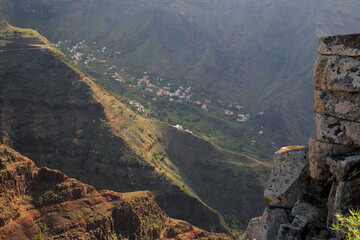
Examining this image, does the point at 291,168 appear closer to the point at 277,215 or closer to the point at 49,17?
the point at 277,215

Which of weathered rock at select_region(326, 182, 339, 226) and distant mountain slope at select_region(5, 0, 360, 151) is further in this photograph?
distant mountain slope at select_region(5, 0, 360, 151)

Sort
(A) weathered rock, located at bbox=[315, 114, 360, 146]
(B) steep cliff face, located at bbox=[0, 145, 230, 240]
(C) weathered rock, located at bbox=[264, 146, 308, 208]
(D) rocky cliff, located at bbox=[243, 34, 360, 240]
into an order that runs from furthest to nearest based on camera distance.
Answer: (B) steep cliff face, located at bbox=[0, 145, 230, 240] < (C) weathered rock, located at bbox=[264, 146, 308, 208] < (A) weathered rock, located at bbox=[315, 114, 360, 146] < (D) rocky cliff, located at bbox=[243, 34, 360, 240]

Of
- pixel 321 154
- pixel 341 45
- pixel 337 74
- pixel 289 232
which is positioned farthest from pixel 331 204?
pixel 341 45

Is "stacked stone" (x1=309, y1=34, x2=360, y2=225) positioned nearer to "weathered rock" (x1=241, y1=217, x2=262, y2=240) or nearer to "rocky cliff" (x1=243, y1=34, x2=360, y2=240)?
"rocky cliff" (x1=243, y1=34, x2=360, y2=240)

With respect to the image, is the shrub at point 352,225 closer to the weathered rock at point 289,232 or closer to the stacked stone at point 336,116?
the stacked stone at point 336,116

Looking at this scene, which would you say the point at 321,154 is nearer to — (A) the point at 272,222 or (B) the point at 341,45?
(A) the point at 272,222

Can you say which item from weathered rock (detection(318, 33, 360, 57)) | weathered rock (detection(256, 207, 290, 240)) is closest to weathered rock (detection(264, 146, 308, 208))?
weathered rock (detection(256, 207, 290, 240))

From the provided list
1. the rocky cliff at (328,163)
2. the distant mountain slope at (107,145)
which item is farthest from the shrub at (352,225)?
the distant mountain slope at (107,145)
